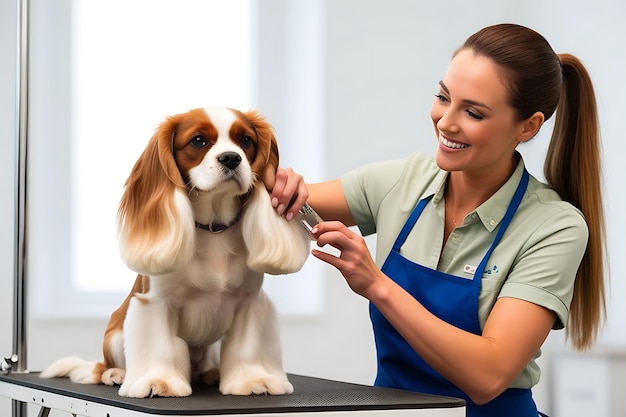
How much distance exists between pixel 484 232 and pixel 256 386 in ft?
1.94

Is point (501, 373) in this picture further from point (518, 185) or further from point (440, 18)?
point (440, 18)

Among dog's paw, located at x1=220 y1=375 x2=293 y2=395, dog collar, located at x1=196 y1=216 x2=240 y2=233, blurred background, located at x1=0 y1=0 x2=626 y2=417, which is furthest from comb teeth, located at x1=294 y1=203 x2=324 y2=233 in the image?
blurred background, located at x1=0 y1=0 x2=626 y2=417

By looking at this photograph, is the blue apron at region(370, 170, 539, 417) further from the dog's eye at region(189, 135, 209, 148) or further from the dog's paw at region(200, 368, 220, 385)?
the dog's eye at region(189, 135, 209, 148)

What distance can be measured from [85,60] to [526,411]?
214 cm

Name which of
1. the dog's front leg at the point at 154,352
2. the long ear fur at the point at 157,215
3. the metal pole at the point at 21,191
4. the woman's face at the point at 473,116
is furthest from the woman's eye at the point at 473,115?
the metal pole at the point at 21,191

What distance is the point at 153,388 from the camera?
4.43ft

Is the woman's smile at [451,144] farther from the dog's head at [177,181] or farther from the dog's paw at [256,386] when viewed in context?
the dog's paw at [256,386]

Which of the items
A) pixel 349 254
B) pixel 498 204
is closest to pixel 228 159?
pixel 349 254

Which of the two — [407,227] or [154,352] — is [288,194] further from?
A: [407,227]

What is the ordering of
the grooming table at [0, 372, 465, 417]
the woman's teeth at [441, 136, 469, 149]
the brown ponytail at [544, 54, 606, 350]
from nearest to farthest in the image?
the grooming table at [0, 372, 465, 417], the woman's teeth at [441, 136, 469, 149], the brown ponytail at [544, 54, 606, 350]

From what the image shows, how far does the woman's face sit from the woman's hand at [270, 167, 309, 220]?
343 millimetres

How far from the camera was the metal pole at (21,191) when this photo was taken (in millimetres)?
1849

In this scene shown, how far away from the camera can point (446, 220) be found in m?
1.81

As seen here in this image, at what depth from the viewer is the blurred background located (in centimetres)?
315
